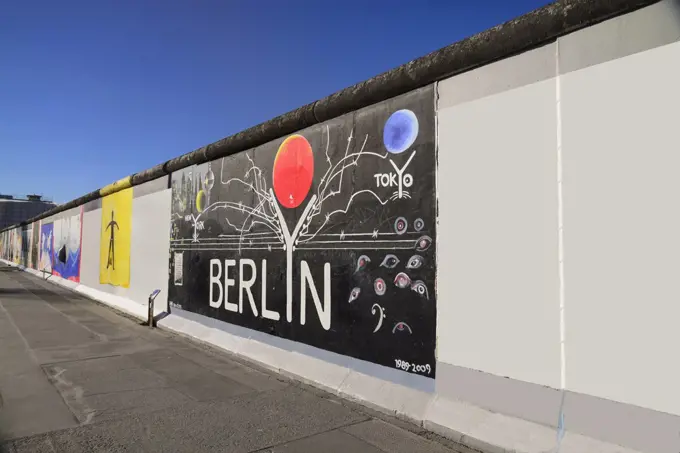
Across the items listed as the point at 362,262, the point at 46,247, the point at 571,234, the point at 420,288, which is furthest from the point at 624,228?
the point at 46,247

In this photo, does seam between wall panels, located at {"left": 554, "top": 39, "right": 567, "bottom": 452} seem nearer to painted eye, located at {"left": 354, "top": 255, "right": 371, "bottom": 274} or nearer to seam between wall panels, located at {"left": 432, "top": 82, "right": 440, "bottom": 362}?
seam between wall panels, located at {"left": 432, "top": 82, "right": 440, "bottom": 362}

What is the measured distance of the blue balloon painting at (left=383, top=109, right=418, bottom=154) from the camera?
15.9ft

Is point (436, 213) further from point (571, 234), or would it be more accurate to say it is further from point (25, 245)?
point (25, 245)

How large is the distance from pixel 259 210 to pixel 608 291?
16.9 ft

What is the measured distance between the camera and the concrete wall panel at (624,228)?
2.99 metres

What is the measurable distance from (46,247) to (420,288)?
2776 centimetres

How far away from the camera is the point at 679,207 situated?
293 centimetres

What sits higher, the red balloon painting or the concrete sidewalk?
the red balloon painting

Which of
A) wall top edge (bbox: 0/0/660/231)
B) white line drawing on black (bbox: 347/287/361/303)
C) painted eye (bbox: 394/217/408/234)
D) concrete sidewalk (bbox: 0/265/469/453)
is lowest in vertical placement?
concrete sidewalk (bbox: 0/265/469/453)

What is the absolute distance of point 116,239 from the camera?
13.9 meters

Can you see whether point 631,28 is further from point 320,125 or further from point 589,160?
point 320,125

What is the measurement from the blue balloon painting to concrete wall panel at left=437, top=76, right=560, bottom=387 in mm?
387

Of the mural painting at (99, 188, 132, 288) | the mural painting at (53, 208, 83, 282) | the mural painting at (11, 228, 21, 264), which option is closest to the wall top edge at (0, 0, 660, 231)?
the mural painting at (99, 188, 132, 288)

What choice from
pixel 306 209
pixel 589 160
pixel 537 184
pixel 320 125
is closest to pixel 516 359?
pixel 537 184
